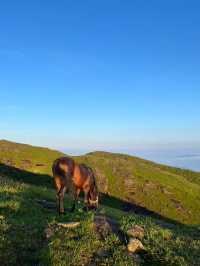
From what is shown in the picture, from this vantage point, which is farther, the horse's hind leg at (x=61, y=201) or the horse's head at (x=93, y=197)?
the horse's head at (x=93, y=197)

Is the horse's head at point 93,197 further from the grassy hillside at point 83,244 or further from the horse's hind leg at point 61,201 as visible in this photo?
the grassy hillside at point 83,244

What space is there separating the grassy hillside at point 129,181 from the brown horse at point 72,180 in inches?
4079

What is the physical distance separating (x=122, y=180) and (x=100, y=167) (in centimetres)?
1398

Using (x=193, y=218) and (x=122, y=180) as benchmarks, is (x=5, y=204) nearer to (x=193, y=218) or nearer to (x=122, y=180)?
(x=193, y=218)

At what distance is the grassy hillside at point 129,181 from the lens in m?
135

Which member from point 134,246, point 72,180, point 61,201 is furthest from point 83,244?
point 72,180

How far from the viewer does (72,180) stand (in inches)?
875

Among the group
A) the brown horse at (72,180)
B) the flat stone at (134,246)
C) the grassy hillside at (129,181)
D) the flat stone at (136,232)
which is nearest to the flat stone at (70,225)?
the flat stone at (136,232)

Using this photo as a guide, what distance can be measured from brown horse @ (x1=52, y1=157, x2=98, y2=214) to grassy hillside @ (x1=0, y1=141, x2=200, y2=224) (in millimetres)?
103604

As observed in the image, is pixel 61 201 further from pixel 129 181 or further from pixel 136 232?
pixel 129 181

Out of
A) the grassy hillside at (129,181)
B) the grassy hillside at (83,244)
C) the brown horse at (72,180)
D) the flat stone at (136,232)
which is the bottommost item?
the grassy hillside at (129,181)

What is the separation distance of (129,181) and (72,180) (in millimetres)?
138543

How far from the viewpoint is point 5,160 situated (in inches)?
5910

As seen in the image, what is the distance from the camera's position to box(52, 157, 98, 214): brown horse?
2098 cm
